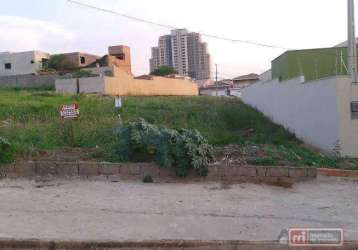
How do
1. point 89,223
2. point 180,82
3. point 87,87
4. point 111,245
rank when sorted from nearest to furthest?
1. point 111,245
2. point 89,223
3. point 87,87
4. point 180,82

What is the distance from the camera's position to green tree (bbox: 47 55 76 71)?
205 feet

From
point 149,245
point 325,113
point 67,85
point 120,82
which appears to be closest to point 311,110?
point 325,113

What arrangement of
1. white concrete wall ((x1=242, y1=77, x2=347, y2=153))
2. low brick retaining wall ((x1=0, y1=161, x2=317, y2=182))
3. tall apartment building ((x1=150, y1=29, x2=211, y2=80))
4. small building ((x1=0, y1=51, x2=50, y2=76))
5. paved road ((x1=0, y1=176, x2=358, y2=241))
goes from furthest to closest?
small building ((x1=0, y1=51, x2=50, y2=76)) → tall apartment building ((x1=150, y1=29, x2=211, y2=80)) → white concrete wall ((x1=242, y1=77, x2=347, y2=153)) → low brick retaining wall ((x1=0, y1=161, x2=317, y2=182)) → paved road ((x1=0, y1=176, x2=358, y2=241))

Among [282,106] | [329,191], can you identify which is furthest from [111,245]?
[282,106]

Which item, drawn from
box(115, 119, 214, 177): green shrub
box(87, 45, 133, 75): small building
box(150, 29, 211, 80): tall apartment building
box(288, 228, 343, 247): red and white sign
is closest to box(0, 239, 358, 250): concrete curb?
box(288, 228, 343, 247): red and white sign

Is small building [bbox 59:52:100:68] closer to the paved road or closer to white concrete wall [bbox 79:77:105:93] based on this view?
white concrete wall [bbox 79:77:105:93]

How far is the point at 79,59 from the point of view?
212 ft

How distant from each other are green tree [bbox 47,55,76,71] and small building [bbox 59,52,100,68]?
40 centimetres

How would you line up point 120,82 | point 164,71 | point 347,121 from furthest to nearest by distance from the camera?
point 164,71 < point 120,82 < point 347,121

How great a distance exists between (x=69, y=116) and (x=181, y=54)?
4588cm

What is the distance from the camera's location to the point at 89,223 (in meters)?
5.27

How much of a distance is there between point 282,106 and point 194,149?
8.12m

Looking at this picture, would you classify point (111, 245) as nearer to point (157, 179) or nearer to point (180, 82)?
point (157, 179)

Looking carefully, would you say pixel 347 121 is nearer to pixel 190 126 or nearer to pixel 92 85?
pixel 190 126
